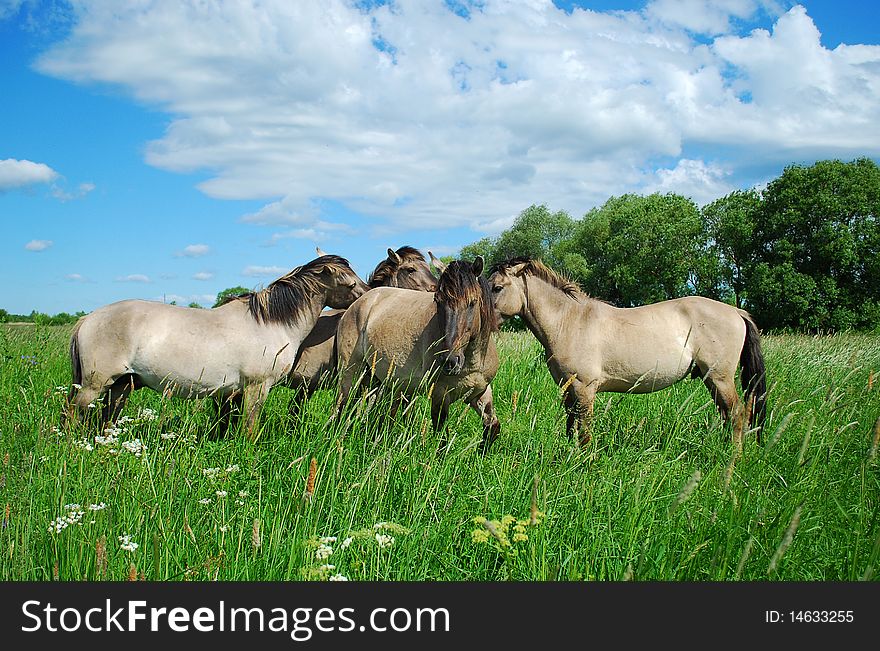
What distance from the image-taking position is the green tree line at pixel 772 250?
109 ft

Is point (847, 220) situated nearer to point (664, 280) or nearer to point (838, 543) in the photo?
point (664, 280)

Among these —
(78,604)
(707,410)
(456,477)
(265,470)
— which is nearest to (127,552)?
(78,604)

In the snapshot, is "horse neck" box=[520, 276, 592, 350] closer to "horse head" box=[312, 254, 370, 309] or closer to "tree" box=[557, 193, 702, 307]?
"horse head" box=[312, 254, 370, 309]

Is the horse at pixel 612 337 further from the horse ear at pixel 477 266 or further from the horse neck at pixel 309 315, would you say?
the horse neck at pixel 309 315

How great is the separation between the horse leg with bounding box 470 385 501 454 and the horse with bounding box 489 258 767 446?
102 cm

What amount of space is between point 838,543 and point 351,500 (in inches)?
103

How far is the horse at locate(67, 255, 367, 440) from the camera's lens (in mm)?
5906

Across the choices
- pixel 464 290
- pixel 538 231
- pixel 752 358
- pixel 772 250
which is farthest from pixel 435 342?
pixel 538 231

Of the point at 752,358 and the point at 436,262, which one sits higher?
the point at 436,262

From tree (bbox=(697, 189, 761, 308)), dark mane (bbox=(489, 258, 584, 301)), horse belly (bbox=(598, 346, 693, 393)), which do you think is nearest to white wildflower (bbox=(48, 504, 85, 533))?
dark mane (bbox=(489, 258, 584, 301))

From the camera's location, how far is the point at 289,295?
21.2 feet

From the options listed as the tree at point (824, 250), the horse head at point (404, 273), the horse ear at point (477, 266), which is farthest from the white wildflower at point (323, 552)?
the tree at point (824, 250)

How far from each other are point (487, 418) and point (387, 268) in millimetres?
2657

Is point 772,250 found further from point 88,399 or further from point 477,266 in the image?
point 88,399
